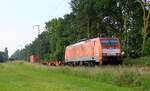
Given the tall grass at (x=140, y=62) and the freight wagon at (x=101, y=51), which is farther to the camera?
the tall grass at (x=140, y=62)

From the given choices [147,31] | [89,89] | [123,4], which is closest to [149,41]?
[147,31]

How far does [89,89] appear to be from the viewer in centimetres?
2242

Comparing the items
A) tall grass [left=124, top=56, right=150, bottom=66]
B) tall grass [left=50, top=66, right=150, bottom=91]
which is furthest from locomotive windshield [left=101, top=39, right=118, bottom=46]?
tall grass [left=50, top=66, right=150, bottom=91]

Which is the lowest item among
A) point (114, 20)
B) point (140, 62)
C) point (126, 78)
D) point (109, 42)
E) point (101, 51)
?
point (126, 78)

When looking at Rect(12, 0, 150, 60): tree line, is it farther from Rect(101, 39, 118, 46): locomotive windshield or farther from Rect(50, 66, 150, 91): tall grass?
Rect(50, 66, 150, 91): tall grass

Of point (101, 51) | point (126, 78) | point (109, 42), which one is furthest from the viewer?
point (109, 42)

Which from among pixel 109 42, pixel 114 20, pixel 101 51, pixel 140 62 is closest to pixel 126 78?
pixel 101 51

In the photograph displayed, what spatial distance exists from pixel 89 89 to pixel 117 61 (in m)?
25.5

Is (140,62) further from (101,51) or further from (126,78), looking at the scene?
(126,78)

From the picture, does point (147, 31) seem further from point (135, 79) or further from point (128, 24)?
point (135, 79)

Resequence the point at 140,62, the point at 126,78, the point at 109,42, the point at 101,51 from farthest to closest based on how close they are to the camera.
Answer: the point at 140,62, the point at 109,42, the point at 101,51, the point at 126,78

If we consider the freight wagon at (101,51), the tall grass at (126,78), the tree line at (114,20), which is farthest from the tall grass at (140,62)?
the tree line at (114,20)

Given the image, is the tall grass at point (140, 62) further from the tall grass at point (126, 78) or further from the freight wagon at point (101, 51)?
the tall grass at point (126, 78)

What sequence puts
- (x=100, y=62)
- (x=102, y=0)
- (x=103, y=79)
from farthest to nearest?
1. (x=102, y=0)
2. (x=100, y=62)
3. (x=103, y=79)
